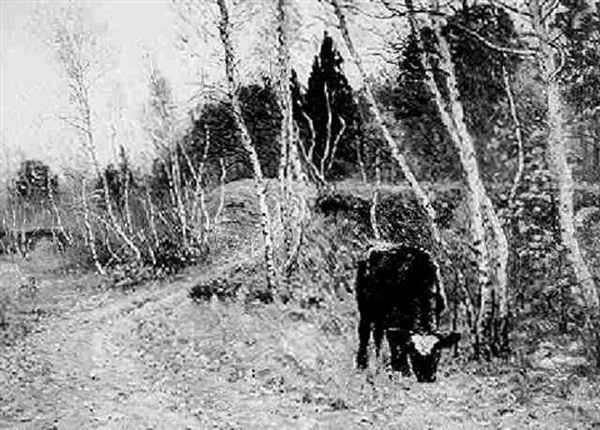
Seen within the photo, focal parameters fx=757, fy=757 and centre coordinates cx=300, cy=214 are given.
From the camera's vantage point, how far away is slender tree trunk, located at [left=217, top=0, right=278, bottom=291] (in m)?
18.5

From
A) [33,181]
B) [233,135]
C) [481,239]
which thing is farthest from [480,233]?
[33,181]

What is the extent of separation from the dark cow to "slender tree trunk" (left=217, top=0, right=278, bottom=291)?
521 centimetres

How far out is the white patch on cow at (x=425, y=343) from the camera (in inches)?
436

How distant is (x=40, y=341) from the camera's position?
1797 cm

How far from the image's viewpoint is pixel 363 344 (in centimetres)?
1282

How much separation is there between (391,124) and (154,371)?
22.1 meters

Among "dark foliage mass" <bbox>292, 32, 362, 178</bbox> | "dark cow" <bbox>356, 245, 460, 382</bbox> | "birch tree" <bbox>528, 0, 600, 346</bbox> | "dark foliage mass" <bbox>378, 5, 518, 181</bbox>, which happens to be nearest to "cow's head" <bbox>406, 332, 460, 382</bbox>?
"dark cow" <bbox>356, 245, 460, 382</bbox>

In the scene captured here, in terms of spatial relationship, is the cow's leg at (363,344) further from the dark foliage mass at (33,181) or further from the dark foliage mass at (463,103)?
the dark foliage mass at (33,181)

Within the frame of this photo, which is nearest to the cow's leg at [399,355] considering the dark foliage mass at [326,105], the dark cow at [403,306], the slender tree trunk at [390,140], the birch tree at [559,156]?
the dark cow at [403,306]

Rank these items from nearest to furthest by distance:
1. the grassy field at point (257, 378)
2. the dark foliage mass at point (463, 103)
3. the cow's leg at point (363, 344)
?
the grassy field at point (257, 378) < the cow's leg at point (363, 344) < the dark foliage mass at point (463, 103)

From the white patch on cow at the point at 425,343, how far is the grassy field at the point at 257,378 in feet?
1.60

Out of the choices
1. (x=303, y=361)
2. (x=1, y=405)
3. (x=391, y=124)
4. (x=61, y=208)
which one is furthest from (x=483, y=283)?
(x=61, y=208)

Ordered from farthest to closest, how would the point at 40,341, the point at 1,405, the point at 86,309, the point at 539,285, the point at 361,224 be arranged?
the point at 361,224 < the point at 86,309 < the point at 40,341 < the point at 539,285 < the point at 1,405

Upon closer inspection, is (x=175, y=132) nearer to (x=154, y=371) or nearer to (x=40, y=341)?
(x=40, y=341)
